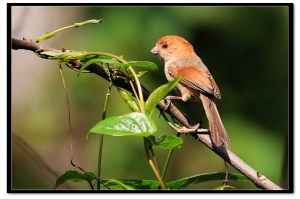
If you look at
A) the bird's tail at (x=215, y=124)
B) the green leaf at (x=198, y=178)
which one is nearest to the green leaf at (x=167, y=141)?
the green leaf at (x=198, y=178)

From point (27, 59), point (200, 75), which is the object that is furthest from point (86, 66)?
point (27, 59)

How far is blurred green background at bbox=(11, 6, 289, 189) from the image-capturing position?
3.80 m

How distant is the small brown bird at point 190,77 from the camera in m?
2.60

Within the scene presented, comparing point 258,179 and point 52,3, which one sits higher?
point 52,3

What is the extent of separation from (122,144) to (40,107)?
79 centimetres

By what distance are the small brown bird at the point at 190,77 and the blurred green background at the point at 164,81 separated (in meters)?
0.76

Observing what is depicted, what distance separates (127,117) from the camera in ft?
4.75

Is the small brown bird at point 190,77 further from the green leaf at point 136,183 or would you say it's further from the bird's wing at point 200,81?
the green leaf at point 136,183

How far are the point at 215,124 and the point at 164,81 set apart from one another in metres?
1.65

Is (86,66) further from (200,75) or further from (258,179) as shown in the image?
(200,75)

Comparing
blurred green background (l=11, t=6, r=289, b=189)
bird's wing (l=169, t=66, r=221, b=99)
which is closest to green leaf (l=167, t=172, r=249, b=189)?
bird's wing (l=169, t=66, r=221, b=99)

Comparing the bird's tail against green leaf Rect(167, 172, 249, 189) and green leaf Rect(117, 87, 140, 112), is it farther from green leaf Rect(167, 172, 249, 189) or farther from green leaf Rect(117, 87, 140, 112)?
green leaf Rect(117, 87, 140, 112)

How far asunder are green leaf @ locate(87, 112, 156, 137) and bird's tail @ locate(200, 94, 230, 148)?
22.9 inches

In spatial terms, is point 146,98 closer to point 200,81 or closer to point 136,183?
point 136,183
